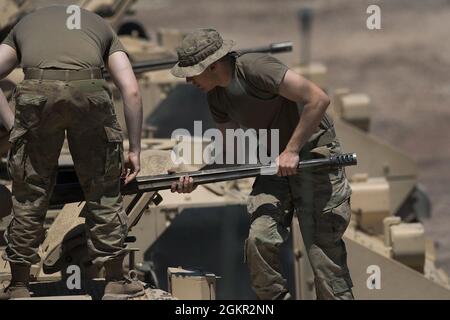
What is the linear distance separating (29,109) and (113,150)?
0.46 m

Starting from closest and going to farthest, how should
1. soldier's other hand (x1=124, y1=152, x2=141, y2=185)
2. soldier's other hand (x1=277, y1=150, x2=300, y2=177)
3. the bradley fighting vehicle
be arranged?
soldier's other hand (x1=124, y1=152, x2=141, y2=185), soldier's other hand (x1=277, y1=150, x2=300, y2=177), the bradley fighting vehicle

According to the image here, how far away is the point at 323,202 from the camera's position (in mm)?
8969

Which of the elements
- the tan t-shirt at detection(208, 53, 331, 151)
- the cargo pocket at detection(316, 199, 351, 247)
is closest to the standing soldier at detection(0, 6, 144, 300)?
the tan t-shirt at detection(208, 53, 331, 151)

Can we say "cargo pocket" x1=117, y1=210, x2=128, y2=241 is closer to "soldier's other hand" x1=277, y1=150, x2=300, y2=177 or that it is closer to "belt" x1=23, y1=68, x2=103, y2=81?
"belt" x1=23, y1=68, x2=103, y2=81

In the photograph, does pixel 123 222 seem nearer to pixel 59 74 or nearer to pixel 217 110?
pixel 59 74

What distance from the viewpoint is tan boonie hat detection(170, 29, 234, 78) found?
8664mm

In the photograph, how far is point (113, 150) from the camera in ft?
27.6

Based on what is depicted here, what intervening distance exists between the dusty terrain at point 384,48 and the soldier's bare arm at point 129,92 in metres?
11.4

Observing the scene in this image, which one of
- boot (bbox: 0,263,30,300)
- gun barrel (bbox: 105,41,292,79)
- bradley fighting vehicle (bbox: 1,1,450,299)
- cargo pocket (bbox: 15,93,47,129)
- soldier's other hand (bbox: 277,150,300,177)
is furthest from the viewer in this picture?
gun barrel (bbox: 105,41,292,79)

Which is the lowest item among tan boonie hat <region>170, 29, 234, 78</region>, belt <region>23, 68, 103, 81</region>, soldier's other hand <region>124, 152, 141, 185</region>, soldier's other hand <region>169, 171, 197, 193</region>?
soldier's other hand <region>169, 171, 197, 193</region>

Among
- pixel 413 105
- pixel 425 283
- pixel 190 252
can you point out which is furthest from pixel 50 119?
pixel 413 105

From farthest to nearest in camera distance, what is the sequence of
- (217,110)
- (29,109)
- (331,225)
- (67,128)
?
1. (217,110)
2. (331,225)
3. (67,128)
4. (29,109)

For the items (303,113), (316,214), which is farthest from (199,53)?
(316,214)

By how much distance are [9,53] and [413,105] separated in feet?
63.1
